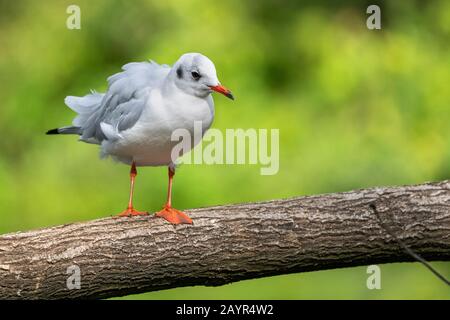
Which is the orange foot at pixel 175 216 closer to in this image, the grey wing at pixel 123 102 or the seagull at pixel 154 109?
the seagull at pixel 154 109

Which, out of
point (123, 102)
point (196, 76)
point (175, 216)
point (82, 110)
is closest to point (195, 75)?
point (196, 76)

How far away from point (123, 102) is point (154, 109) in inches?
6.2

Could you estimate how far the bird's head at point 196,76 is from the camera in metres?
2.26

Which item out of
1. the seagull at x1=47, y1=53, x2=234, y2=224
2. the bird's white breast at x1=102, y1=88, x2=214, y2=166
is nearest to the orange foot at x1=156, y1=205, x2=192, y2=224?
the seagull at x1=47, y1=53, x2=234, y2=224

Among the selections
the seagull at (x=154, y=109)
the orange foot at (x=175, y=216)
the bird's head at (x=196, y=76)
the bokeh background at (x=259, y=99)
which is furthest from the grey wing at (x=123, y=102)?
the bokeh background at (x=259, y=99)

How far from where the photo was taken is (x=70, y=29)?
4891 millimetres

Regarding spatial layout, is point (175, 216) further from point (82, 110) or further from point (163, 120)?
point (82, 110)

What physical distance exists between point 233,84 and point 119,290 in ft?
7.95

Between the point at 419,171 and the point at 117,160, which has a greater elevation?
the point at 419,171

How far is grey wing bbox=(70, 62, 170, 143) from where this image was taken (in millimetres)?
2363

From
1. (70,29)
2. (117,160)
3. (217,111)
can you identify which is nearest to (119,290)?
(117,160)

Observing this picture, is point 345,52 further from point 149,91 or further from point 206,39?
point 149,91

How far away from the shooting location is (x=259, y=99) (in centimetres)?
466
